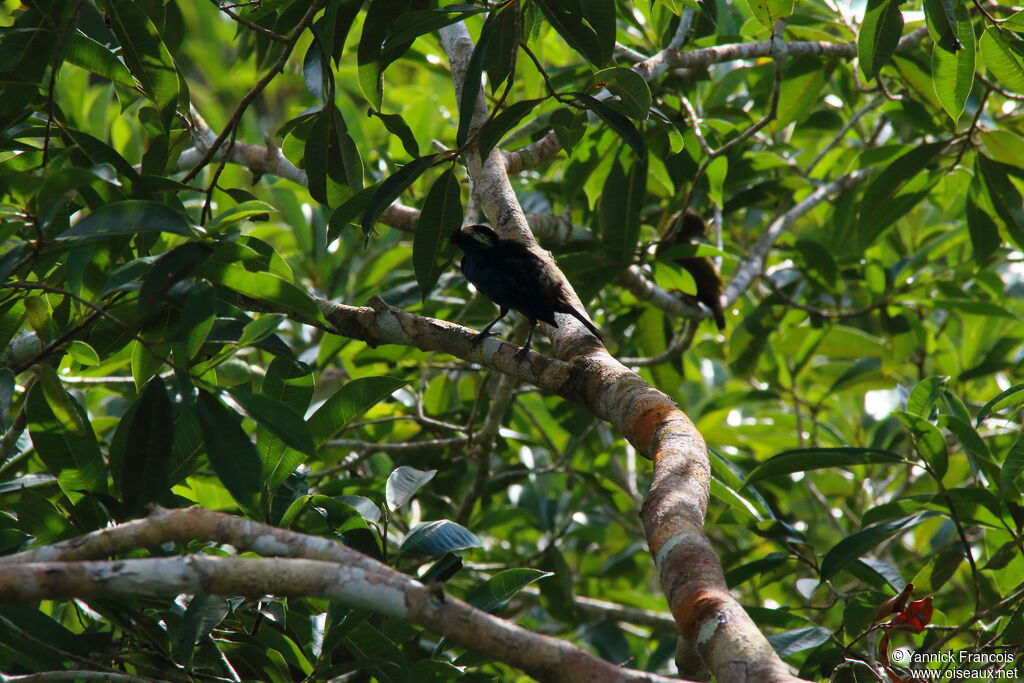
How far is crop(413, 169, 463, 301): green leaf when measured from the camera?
268cm

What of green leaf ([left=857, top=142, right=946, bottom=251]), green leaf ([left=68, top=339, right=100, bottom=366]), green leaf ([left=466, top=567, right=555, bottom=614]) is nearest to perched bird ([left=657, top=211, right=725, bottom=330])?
green leaf ([left=857, top=142, right=946, bottom=251])

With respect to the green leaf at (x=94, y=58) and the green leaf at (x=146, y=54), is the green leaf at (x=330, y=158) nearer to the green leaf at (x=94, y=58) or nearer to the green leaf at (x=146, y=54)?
the green leaf at (x=146, y=54)

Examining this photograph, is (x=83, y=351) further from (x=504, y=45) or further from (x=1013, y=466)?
(x=1013, y=466)

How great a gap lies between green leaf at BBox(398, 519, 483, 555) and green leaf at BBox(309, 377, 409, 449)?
356mm

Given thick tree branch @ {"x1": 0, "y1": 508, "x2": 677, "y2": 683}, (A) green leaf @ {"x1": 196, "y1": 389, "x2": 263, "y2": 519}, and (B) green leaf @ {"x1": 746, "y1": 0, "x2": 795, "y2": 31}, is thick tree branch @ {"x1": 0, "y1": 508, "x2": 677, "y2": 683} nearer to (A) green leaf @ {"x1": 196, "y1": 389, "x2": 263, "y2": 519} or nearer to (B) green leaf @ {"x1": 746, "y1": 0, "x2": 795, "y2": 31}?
(A) green leaf @ {"x1": 196, "y1": 389, "x2": 263, "y2": 519}

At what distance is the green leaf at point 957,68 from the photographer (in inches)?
104

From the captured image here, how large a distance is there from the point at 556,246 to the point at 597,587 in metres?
1.97

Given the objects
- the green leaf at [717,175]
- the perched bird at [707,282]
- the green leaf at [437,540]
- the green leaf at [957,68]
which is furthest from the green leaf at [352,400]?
the perched bird at [707,282]

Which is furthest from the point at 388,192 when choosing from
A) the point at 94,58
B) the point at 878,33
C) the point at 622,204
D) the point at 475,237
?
the point at 878,33

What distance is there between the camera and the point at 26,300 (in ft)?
7.17

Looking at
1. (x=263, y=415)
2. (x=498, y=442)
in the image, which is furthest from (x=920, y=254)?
(x=263, y=415)

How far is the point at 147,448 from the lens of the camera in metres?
1.86

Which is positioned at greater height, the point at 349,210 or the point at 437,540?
the point at 349,210

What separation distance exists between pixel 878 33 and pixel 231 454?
2.28 m
